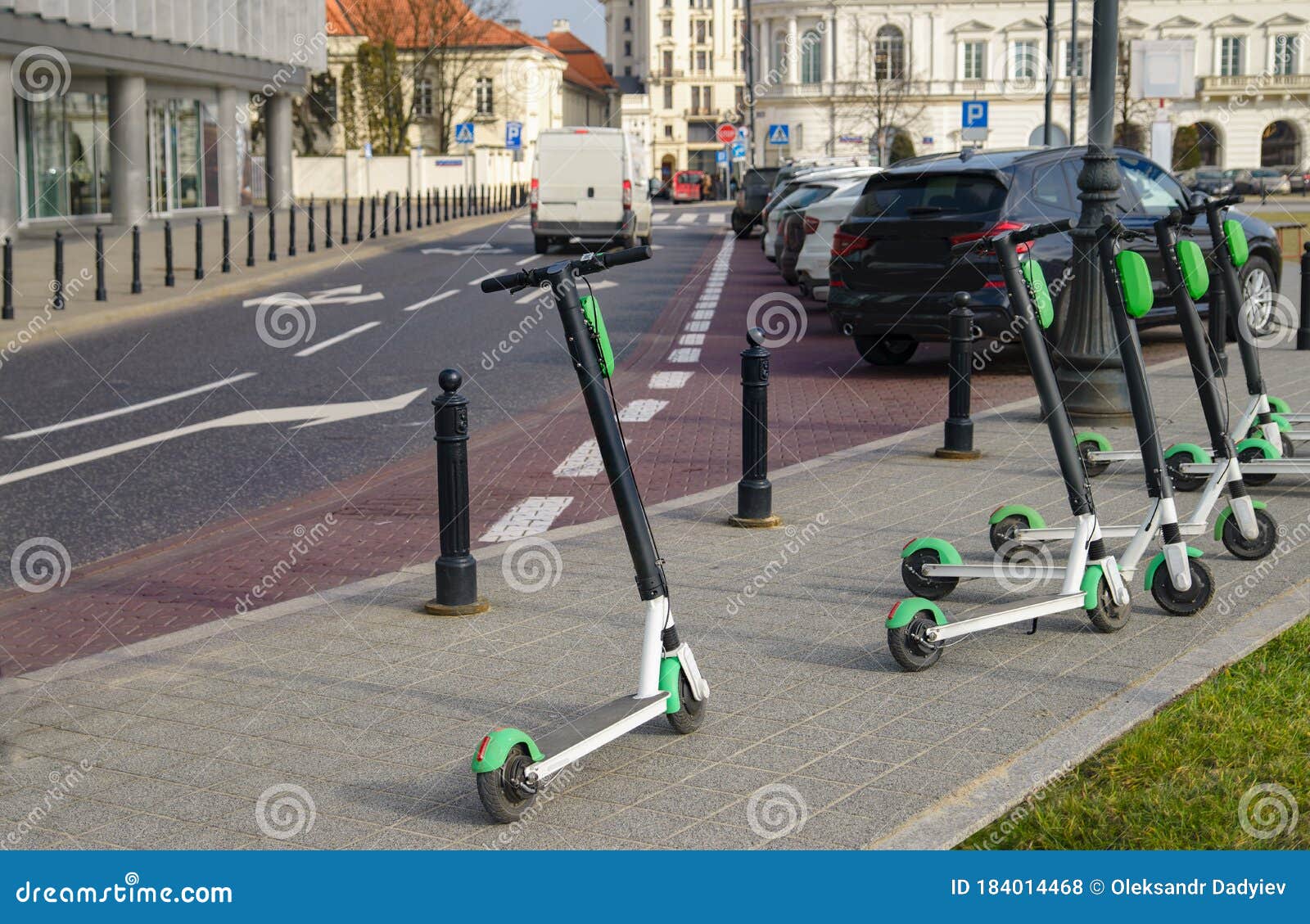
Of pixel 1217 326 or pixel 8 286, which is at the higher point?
pixel 8 286

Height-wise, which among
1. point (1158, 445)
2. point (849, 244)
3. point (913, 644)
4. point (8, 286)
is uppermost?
point (849, 244)

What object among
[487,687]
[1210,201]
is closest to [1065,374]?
[1210,201]

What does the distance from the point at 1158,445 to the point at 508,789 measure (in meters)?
3.04

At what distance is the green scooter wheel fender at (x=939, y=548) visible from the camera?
639 centimetres

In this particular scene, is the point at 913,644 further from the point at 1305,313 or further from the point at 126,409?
the point at 1305,313

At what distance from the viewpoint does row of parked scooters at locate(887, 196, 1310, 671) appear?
5.79 metres

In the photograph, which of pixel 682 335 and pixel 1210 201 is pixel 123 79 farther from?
pixel 1210 201

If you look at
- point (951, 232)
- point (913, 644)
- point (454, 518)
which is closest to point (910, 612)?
point (913, 644)

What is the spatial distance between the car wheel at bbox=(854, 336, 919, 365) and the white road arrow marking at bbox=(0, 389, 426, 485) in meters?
4.06

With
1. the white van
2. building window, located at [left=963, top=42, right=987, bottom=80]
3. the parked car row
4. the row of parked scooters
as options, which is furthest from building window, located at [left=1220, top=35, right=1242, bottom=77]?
the row of parked scooters

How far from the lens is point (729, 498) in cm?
878

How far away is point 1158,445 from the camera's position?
242 inches

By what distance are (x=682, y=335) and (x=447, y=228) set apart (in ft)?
83.5

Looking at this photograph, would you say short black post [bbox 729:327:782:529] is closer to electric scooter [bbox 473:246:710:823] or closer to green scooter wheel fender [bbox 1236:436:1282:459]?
green scooter wheel fender [bbox 1236:436:1282:459]
